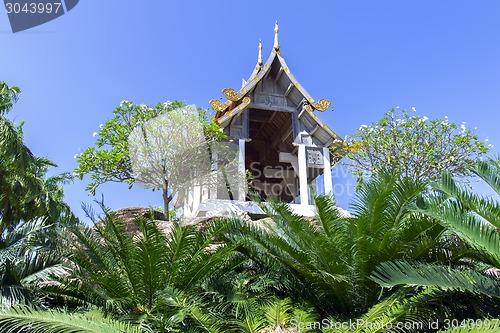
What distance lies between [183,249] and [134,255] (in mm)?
673

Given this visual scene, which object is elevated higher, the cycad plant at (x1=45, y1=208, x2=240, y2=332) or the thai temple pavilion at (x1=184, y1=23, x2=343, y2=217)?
the thai temple pavilion at (x1=184, y1=23, x2=343, y2=217)

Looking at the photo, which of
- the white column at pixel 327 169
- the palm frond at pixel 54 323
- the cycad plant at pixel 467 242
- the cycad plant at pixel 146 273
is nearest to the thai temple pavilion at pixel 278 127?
the white column at pixel 327 169

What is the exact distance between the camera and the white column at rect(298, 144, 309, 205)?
591 inches

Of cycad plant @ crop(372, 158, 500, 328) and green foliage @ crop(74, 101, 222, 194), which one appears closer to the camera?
cycad plant @ crop(372, 158, 500, 328)

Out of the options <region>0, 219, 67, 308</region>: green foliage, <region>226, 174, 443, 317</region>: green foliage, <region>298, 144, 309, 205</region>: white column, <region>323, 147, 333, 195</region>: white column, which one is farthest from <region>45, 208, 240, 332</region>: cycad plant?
<region>323, 147, 333, 195</region>: white column

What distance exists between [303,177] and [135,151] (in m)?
5.36

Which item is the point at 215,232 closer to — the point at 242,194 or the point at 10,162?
the point at 10,162

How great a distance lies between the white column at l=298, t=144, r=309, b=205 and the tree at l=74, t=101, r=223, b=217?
3.22 m

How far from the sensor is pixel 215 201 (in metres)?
13.4

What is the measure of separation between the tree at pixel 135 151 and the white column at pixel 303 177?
10.6ft

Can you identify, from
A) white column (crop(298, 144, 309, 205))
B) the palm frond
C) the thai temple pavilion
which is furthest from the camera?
white column (crop(298, 144, 309, 205))

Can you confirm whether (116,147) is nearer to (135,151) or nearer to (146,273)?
(135,151)

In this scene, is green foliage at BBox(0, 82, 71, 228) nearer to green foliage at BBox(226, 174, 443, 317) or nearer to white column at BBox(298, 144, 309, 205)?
green foliage at BBox(226, 174, 443, 317)

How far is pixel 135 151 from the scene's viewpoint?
13.4 m
